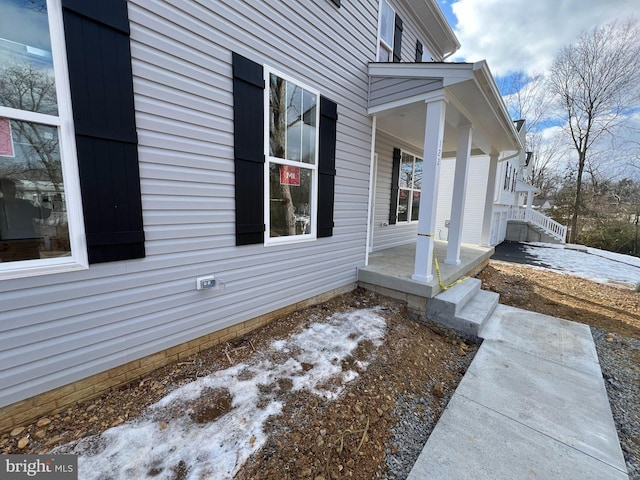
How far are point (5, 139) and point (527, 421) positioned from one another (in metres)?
4.03

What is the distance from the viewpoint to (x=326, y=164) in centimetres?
358

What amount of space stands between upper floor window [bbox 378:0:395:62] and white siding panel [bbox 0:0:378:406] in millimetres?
1712

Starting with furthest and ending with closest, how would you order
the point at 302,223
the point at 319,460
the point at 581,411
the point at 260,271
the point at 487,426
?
the point at 302,223, the point at 260,271, the point at 581,411, the point at 487,426, the point at 319,460

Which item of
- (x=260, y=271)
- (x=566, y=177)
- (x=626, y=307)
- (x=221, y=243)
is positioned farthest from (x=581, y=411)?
(x=566, y=177)

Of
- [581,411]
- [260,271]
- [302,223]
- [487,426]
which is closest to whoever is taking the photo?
[487,426]

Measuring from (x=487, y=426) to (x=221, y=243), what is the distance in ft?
8.76

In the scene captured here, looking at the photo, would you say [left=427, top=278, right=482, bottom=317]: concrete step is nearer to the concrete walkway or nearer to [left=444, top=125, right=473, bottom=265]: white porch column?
the concrete walkway

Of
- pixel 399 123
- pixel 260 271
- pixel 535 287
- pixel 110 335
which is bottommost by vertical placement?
pixel 535 287

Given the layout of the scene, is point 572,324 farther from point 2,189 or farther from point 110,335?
point 2,189

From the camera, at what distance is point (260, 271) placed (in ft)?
9.75

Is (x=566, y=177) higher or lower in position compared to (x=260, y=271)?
higher

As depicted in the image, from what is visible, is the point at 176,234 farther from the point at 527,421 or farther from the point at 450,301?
the point at 450,301

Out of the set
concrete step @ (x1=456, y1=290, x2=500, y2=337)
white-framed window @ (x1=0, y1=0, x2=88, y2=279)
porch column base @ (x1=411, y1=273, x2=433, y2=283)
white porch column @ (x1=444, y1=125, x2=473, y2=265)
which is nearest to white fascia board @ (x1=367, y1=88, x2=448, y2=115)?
white porch column @ (x1=444, y1=125, x2=473, y2=265)

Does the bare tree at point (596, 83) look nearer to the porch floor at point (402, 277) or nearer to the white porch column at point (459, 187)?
the white porch column at point (459, 187)
